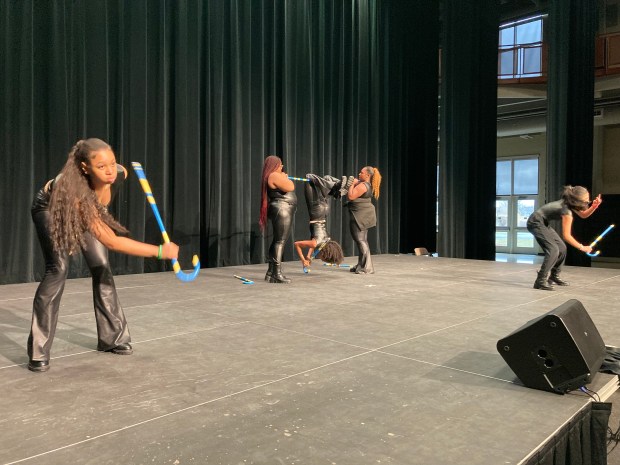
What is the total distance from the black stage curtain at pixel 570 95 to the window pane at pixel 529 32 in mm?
5407

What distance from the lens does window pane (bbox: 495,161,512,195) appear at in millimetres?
16281

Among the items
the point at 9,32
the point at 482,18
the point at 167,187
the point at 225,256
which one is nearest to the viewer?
the point at 9,32

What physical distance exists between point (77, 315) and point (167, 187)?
328 centimetres

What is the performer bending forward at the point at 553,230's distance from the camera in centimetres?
506

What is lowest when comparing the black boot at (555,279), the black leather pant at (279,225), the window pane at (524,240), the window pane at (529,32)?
the window pane at (524,240)

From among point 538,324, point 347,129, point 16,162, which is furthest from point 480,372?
point 347,129

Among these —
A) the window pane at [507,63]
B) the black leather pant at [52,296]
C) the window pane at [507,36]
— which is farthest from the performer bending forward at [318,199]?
the window pane at [507,36]

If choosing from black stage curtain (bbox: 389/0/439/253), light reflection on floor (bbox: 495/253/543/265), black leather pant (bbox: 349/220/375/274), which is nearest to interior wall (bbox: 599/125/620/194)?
light reflection on floor (bbox: 495/253/543/265)

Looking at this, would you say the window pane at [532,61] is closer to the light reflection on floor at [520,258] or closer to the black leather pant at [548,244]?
the light reflection on floor at [520,258]

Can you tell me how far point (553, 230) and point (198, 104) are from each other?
467cm

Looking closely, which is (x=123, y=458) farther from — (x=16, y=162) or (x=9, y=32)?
(x=9, y=32)

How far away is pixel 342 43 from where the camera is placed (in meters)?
9.13

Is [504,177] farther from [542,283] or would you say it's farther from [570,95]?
[542,283]

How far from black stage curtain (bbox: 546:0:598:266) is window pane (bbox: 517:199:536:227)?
241 inches
